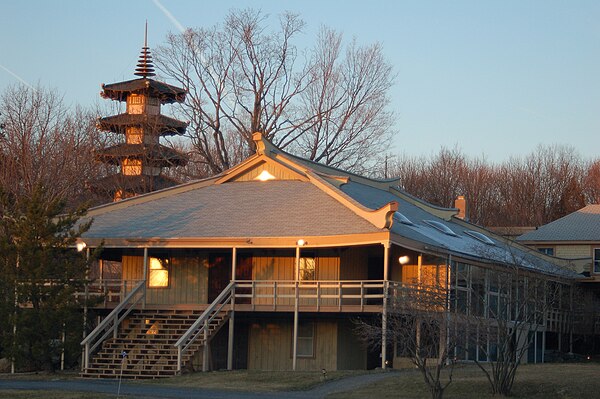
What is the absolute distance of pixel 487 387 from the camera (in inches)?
1159

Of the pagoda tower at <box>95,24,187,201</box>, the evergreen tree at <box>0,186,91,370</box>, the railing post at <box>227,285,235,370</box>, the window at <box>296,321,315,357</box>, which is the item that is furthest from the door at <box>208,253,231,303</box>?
the pagoda tower at <box>95,24,187,201</box>

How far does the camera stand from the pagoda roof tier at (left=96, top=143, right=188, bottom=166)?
7144 centimetres

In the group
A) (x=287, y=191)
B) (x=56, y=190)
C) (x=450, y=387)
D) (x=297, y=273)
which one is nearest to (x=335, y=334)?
(x=297, y=273)

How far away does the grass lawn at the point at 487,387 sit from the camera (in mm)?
28644

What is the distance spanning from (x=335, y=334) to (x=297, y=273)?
344 centimetres

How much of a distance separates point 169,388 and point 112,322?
8.29m

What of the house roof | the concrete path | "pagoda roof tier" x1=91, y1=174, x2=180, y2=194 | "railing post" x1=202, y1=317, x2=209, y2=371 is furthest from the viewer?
"pagoda roof tier" x1=91, y1=174, x2=180, y2=194

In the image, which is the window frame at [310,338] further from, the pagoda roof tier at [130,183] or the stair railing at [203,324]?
the pagoda roof tier at [130,183]

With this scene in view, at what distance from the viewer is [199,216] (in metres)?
41.9

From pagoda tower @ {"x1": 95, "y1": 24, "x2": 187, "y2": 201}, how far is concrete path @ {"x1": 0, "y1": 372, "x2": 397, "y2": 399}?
3486 centimetres

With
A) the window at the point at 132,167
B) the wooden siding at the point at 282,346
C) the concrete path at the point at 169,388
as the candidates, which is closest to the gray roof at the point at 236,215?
the wooden siding at the point at 282,346

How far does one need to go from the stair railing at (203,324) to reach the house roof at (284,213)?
6.50ft

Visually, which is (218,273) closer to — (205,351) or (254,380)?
(205,351)

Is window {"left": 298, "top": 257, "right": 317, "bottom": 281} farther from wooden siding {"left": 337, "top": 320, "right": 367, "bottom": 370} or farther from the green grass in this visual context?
the green grass
